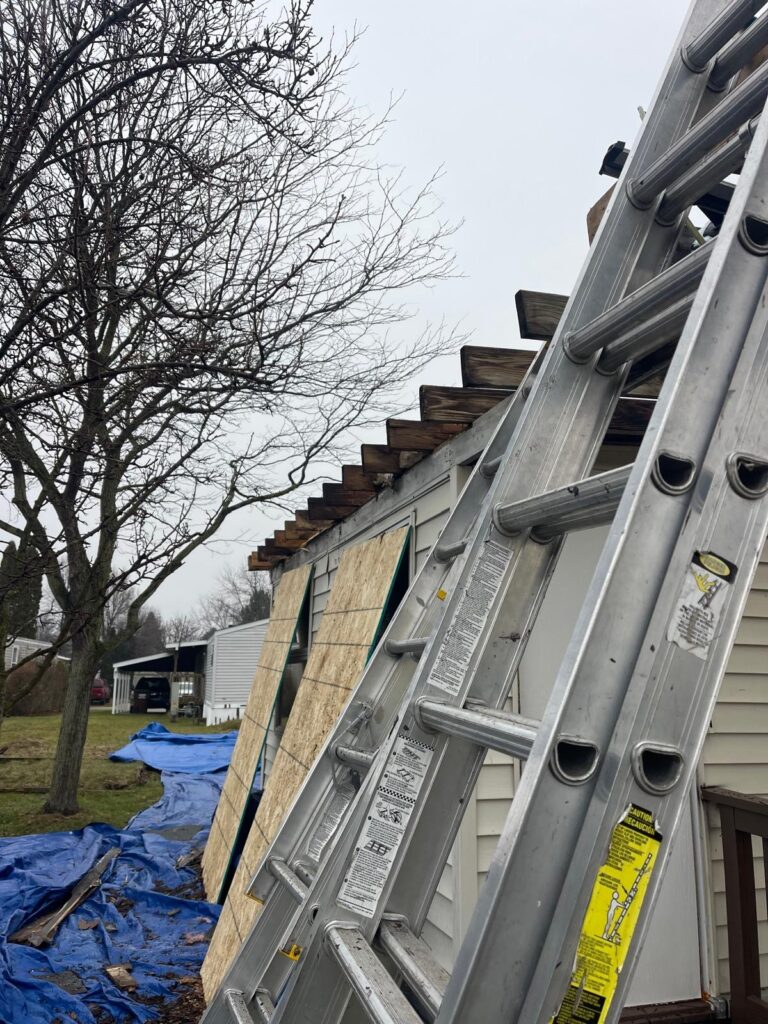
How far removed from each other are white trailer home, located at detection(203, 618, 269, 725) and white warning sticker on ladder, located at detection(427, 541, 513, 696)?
85.6ft

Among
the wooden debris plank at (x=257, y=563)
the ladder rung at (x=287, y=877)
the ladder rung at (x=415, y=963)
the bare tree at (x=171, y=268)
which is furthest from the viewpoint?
the wooden debris plank at (x=257, y=563)

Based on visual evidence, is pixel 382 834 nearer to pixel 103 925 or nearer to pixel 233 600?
pixel 103 925

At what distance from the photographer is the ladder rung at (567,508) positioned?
4.26ft

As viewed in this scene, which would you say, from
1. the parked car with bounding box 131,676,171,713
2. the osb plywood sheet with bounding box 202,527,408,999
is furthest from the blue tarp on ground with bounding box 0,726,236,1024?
the parked car with bounding box 131,676,171,713

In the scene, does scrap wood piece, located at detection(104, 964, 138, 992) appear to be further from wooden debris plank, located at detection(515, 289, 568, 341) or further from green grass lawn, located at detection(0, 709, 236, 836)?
green grass lawn, located at detection(0, 709, 236, 836)

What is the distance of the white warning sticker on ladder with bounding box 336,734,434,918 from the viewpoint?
→ 1.46 m

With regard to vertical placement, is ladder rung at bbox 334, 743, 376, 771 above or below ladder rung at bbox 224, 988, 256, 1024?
above

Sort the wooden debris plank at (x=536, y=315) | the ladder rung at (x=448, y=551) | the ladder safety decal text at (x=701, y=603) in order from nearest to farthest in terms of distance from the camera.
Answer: the ladder safety decal text at (x=701, y=603) < the ladder rung at (x=448, y=551) < the wooden debris plank at (x=536, y=315)

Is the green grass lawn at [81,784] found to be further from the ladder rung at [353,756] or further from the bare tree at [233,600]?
the bare tree at [233,600]

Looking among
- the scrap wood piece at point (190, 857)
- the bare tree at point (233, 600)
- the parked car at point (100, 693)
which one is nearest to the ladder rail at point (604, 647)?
the scrap wood piece at point (190, 857)

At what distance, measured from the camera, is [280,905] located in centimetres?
205

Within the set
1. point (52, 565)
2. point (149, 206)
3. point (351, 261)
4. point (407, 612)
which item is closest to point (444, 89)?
point (351, 261)

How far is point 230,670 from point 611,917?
1115 inches

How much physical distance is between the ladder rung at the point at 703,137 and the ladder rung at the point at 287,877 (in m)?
1.86
